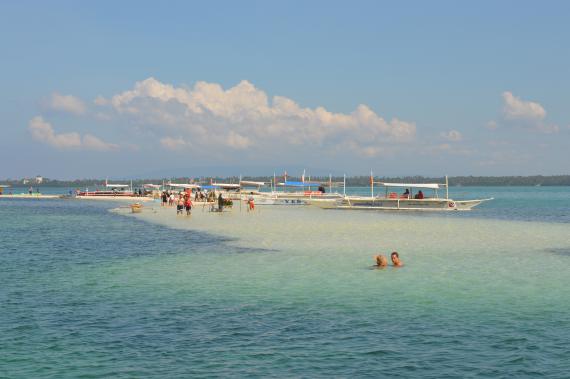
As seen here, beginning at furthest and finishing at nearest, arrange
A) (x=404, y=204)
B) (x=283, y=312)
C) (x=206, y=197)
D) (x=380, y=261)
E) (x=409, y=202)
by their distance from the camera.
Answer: (x=206, y=197)
(x=404, y=204)
(x=409, y=202)
(x=380, y=261)
(x=283, y=312)

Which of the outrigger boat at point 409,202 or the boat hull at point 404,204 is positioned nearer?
the outrigger boat at point 409,202

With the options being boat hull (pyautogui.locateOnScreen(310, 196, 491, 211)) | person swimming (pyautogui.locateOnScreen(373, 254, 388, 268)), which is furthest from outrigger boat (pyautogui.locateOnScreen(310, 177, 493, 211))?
person swimming (pyautogui.locateOnScreen(373, 254, 388, 268))

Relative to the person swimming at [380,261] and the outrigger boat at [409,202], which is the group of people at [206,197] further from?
the person swimming at [380,261]

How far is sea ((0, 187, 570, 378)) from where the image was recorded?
12.8 metres

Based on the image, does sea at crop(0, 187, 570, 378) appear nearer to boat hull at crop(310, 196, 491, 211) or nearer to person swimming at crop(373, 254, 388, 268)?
person swimming at crop(373, 254, 388, 268)

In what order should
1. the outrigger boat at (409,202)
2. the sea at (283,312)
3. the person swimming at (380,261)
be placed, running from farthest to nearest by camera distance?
1. the outrigger boat at (409,202)
2. the person swimming at (380,261)
3. the sea at (283,312)

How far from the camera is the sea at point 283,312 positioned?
12758 mm

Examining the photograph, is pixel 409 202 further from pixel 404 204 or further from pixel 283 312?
pixel 283 312

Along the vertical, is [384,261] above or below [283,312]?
above

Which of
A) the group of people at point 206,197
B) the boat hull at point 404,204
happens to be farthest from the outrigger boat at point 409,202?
the group of people at point 206,197

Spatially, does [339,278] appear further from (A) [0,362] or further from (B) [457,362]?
(A) [0,362]

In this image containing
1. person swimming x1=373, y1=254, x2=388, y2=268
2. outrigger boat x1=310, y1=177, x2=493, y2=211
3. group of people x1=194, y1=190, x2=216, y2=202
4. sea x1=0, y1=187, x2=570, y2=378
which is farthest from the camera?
group of people x1=194, y1=190, x2=216, y2=202

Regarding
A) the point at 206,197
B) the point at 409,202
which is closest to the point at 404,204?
the point at 409,202

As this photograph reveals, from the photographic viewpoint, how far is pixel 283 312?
17484mm
